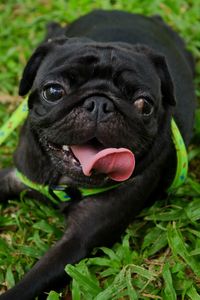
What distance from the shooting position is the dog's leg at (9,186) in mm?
3992

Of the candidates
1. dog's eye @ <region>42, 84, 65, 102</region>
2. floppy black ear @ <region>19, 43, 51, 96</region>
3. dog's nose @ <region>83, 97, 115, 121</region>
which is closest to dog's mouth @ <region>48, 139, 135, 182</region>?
dog's nose @ <region>83, 97, 115, 121</region>

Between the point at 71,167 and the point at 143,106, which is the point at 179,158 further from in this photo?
the point at 71,167

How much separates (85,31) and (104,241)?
1.79m

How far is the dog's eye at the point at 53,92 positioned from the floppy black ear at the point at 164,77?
67 cm

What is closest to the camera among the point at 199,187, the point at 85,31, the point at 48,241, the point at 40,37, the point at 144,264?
the point at 144,264

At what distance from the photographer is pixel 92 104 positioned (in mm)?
3074

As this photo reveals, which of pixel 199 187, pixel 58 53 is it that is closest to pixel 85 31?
pixel 58 53

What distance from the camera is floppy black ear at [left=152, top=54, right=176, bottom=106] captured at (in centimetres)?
352

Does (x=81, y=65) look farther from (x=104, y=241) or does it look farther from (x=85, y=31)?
(x=85, y=31)

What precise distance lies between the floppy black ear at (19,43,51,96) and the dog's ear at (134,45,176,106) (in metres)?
0.58

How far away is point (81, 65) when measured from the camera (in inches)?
126

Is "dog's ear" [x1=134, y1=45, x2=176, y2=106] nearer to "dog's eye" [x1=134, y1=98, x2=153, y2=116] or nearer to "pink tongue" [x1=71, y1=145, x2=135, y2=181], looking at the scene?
"dog's eye" [x1=134, y1=98, x2=153, y2=116]

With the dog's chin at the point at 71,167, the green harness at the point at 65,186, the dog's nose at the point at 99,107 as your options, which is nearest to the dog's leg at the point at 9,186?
the green harness at the point at 65,186

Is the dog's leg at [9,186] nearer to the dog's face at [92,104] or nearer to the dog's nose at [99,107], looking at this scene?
the dog's face at [92,104]
